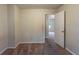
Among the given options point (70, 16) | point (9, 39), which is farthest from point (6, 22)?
point (70, 16)

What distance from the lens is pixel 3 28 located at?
424 cm

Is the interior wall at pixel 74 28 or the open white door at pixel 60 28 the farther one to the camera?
the open white door at pixel 60 28

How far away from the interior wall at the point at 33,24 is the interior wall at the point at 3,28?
68.4 inches

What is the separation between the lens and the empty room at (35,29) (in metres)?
3.91

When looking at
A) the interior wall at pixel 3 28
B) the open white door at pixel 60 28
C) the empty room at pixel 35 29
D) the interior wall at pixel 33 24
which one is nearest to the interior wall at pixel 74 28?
the empty room at pixel 35 29

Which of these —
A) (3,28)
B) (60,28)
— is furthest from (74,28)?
(3,28)

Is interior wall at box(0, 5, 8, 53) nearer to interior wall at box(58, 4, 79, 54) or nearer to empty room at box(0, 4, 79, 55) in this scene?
empty room at box(0, 4, 79, 55)

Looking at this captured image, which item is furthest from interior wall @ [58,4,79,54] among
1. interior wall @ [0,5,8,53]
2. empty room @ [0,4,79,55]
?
interior wall @ [0,5,8,53]

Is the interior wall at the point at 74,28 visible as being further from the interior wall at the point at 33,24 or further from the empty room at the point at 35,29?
the interior wall at the point at 33,24

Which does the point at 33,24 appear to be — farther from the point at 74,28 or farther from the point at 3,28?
the point at 74,28

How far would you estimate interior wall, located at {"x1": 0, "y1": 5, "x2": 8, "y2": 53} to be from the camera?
159 inches

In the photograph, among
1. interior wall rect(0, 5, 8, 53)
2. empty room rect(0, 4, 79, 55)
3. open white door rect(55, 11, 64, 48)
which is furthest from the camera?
open white door rect(55, 11, 64, 48)
